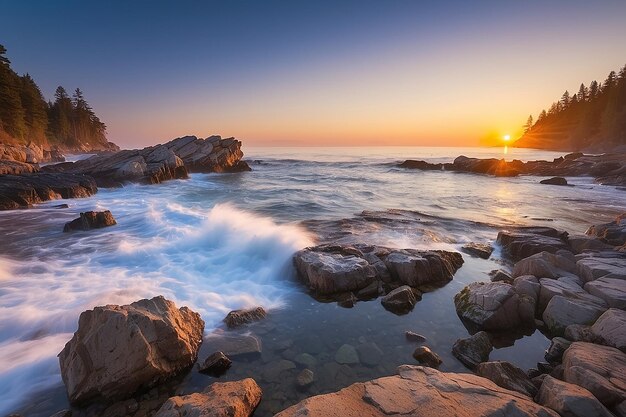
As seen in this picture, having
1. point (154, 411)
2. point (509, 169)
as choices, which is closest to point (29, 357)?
point (154, 411)

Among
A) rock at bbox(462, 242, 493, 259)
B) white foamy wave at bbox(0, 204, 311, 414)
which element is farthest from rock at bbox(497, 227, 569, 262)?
white foamy wave at bbox(0, 204, 311, 414)

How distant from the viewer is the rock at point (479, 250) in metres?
11.6

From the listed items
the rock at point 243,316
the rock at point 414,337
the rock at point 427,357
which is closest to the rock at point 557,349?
the rock at point 427,357

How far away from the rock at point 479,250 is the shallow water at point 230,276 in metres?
0.34

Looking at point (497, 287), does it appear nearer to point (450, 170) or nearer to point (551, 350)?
point (551, 350)

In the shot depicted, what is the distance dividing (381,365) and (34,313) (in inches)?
342

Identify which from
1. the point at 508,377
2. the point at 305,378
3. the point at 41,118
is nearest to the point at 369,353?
the point at 305,378

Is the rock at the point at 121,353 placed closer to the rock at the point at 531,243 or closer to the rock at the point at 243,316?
the rock at the point at 243,316

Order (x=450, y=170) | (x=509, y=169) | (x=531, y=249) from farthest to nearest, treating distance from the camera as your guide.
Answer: (x=450, y=170) → (x=509, y=169) → (x=531, y=249)

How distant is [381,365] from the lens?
5699mm

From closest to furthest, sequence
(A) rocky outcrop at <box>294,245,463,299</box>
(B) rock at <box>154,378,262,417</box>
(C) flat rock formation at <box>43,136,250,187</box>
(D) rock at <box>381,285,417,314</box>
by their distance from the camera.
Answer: (B) rock at <box>154,378,262,417</box> < (D) rock at <box>381,285,417,314</box> < (A) rocky outcrop at <box>294,245,463,299</box> < (C) flat rock formation at <box>43,136,250,187</box>

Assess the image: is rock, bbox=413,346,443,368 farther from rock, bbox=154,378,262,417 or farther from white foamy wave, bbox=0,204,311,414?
white foamy wave, bbox=0,204,311,414

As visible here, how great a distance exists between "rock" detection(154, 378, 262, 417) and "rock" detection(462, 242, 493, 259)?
1015 cm

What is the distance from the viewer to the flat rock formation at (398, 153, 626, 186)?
37406mm
